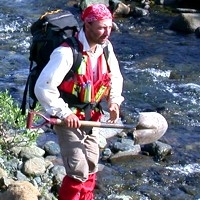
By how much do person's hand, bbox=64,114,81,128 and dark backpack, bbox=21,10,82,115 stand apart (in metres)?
0.32

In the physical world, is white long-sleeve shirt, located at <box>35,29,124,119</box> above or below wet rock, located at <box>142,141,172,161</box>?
above

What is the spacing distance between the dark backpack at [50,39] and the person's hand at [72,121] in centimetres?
32

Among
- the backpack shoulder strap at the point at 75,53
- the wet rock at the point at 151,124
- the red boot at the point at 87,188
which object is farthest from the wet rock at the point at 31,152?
the backpack shoulder strap at the point at 75,53

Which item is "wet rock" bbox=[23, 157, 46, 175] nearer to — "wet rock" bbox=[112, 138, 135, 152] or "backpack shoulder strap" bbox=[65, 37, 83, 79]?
"wet rock" bbox=[112, 138, 135, 152]

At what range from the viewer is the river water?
26.5ft

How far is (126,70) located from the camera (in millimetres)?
12359

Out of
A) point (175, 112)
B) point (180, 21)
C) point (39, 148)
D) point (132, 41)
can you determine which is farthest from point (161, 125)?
point (180, 21)

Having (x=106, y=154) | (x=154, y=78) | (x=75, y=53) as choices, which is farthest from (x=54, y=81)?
(x=154, y=78)

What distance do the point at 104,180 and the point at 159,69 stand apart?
16.7ft

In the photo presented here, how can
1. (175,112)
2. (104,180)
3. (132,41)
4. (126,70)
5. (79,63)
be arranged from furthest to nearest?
(132,41) → (126,70) → (175,112) → (104,180) → (79,63)

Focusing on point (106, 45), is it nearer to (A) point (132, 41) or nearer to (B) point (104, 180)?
(B) point (104, 180)

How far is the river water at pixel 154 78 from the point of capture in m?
8.06

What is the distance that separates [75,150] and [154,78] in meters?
6.71

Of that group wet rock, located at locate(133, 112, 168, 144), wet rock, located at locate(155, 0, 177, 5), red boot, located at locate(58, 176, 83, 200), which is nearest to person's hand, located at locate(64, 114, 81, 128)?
red boot, located at locate(58, 176, 83, 200)
